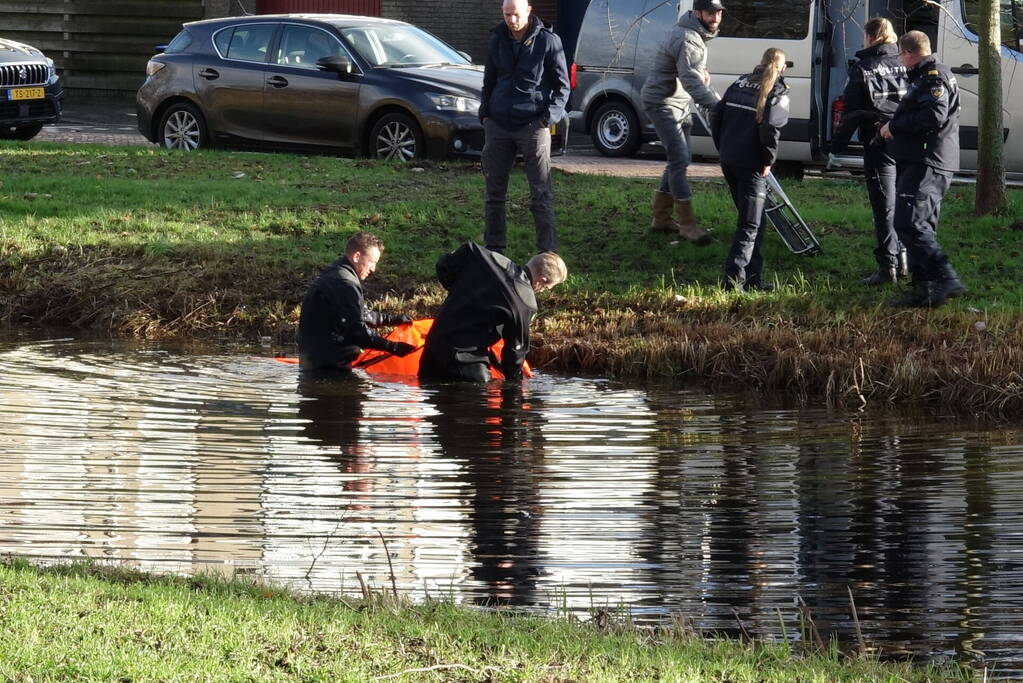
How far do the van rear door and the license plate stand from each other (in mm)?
8130

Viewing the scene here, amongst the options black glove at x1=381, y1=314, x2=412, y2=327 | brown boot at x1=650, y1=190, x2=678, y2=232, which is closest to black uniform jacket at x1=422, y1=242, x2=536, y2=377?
black glove at x1=381, y1=314, x2=412, y2=327

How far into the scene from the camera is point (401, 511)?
6.75m

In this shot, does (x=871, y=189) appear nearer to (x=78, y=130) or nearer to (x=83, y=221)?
(x=83, y=221)

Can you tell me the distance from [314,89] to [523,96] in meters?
6.15

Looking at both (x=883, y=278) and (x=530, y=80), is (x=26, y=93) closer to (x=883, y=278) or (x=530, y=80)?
(x=530, y=80)

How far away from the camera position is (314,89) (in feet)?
56.6

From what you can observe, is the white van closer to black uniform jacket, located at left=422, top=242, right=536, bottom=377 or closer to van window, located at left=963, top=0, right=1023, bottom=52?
van window, located at left=963, top=0, right=1023, bottom=52

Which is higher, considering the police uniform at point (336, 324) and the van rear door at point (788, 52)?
the van rear door at point (788, 52)

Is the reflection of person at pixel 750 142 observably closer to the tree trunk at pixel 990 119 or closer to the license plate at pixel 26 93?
the tree trunk at pixel 990 119

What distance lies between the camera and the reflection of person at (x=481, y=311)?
31.4 ft

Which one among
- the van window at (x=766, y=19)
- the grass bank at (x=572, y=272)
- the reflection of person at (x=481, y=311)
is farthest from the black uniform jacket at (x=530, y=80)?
the van window at (x=766, y=19)

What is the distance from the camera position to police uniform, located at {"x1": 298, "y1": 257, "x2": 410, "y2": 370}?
9.76 m

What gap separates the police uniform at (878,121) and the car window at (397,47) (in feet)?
22.8

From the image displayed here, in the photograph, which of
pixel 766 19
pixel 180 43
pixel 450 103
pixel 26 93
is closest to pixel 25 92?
pixel 26 93
